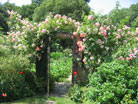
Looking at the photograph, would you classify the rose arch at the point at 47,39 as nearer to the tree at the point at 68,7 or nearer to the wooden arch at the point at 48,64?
the wooden arch at the point at 48,64

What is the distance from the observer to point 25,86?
5.87 m

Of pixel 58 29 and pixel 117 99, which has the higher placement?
pixel 58 29

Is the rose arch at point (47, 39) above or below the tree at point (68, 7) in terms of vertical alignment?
below

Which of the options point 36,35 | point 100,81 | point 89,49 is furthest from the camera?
point 36,35

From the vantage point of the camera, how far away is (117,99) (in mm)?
3852

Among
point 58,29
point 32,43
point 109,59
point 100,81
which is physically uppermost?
point 58,29

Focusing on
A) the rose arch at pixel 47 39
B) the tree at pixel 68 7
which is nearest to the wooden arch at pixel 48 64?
the rose arch at pixel 47 39

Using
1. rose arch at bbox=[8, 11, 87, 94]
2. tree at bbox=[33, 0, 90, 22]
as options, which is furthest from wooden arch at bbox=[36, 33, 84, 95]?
tree at bbox=[33, 0, 90, 22]

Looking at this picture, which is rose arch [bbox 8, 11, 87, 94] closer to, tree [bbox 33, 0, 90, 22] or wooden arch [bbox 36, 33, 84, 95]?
wooden arch [bbox 36, 33, 84, 95]

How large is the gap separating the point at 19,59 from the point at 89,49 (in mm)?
2160

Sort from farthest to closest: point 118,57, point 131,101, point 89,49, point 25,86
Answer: point 25,86 < point 89,49 < point 118,57 < point 131,101

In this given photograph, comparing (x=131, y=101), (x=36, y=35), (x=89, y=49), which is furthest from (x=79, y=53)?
(x=131, y=101)

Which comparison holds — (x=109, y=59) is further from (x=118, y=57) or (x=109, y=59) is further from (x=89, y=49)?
(x=89, y=49)

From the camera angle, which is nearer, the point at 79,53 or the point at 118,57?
the point at 118,57
